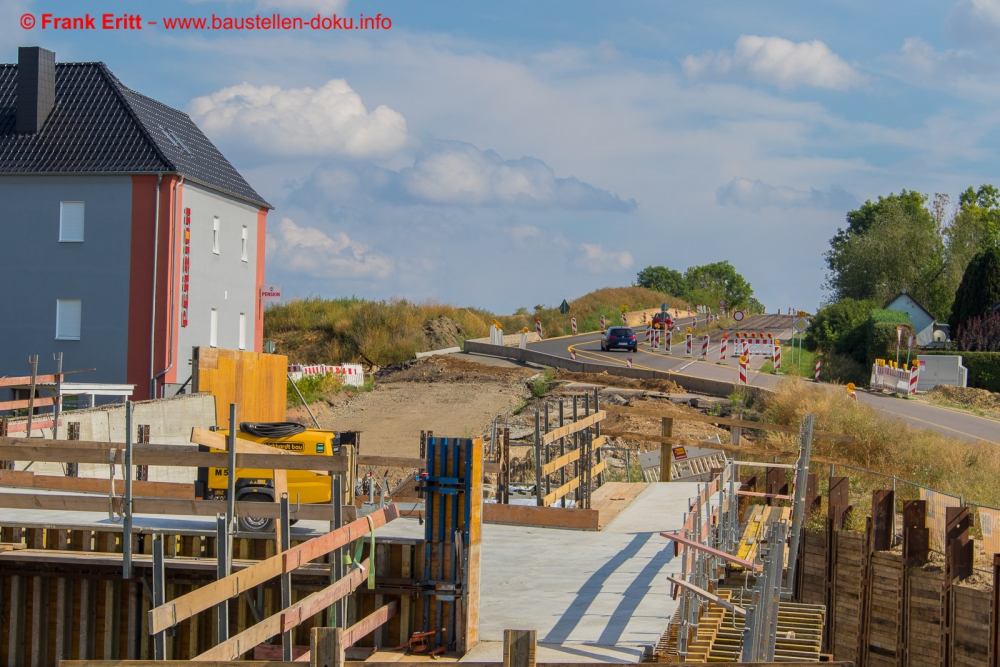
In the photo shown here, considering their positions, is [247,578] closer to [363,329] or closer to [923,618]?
[923,618]

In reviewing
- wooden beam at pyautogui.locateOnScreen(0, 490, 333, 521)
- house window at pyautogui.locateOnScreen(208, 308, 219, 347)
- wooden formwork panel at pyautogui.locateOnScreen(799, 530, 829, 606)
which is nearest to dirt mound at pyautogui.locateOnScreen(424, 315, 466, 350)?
house window at pyautogui.locateOnScreen(208, 308, 219, 347)

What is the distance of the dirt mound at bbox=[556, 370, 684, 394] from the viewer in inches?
1286

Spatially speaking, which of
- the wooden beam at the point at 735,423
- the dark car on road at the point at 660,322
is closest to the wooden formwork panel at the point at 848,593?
the wooden beam at the point at 735,423

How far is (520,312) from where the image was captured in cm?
6938

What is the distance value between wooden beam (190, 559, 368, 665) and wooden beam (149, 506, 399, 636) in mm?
137

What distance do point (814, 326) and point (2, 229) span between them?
125ft

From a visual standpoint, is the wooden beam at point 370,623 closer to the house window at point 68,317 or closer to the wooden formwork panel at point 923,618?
the wooden formwork panel at point 923,618

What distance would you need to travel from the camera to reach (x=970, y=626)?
558 inches

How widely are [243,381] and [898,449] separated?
16.9 m

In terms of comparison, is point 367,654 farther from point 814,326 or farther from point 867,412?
point 814,326

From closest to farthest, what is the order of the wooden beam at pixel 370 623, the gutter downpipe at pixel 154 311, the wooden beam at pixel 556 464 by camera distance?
the wooden beam at pixel 370 623 < the wooden beam at pixel 556 464 < the gutter downpipe at pixel 154 311

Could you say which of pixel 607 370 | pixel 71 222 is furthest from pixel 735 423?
pixel 71 222

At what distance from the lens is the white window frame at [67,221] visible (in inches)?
1199

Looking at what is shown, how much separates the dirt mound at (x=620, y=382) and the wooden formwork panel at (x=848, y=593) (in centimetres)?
1533
